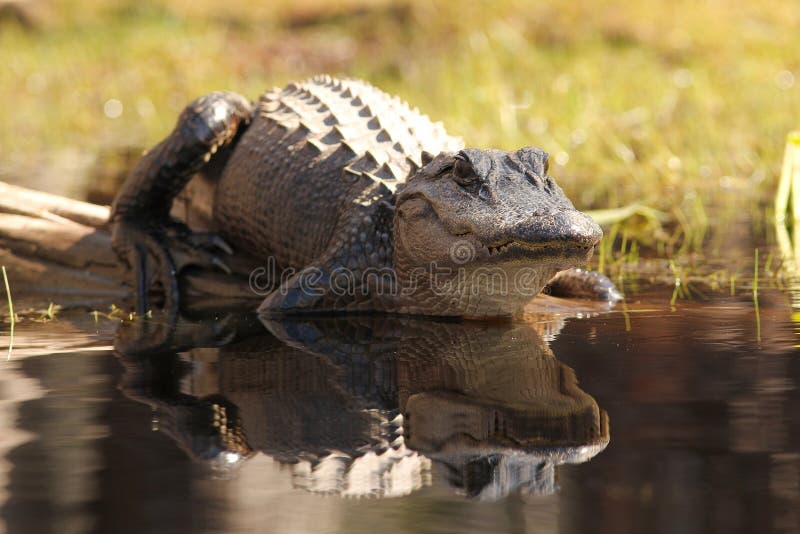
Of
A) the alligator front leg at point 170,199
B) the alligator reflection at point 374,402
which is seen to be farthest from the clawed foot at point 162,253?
the alligator reflection at point 374,402

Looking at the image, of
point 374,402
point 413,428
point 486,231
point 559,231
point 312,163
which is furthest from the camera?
point 312,163

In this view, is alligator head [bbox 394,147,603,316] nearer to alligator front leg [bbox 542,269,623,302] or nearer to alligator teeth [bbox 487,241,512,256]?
alligator teeth [bbox 487,241,512,256]

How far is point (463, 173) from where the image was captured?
15.0 ft

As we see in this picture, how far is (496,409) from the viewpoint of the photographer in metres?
3.26

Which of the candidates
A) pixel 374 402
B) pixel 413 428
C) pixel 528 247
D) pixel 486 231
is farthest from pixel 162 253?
pixel 413 428

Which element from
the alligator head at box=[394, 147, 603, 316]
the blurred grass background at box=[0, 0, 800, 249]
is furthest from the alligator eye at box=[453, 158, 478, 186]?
the blurred grass background at box=[0, 0, 800, 249]

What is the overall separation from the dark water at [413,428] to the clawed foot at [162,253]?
39.6 inches

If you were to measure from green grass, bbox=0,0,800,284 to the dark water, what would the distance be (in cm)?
252

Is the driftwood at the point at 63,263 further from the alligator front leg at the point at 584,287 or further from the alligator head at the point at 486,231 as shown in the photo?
the alligator front leg at the point at 584,287

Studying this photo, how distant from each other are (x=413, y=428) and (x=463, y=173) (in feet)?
5.51

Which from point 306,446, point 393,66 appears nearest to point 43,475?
point 306,446

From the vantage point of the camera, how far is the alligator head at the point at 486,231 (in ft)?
13.6

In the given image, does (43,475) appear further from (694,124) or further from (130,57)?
(130,57)

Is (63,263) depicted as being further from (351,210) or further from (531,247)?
(531,247)
